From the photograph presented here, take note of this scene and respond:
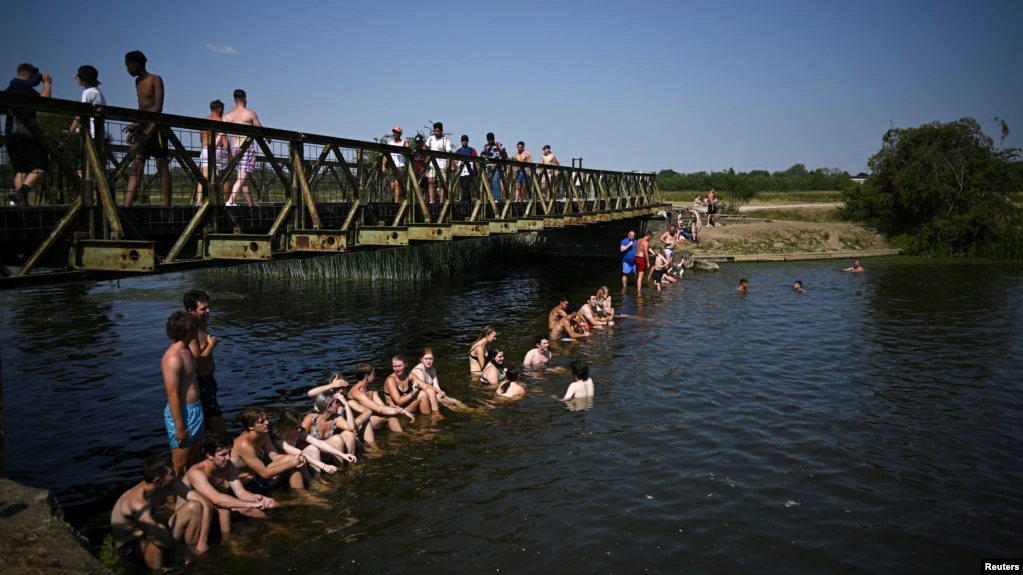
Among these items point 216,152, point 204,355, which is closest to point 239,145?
point 216,152

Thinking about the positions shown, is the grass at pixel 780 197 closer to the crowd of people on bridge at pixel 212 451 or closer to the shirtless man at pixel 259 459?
the crowd of people on bridge at pixel 212 451

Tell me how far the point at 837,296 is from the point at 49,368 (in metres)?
25.0

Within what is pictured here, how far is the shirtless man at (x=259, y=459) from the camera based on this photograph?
866cm

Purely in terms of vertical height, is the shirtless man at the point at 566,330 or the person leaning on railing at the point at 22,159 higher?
the person leaning on railing at the point at 22,159

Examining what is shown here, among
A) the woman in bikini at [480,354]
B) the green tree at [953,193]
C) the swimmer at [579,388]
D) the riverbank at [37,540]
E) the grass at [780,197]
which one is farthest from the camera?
the grass at [780,197]

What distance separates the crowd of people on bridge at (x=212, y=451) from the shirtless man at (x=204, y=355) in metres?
0.01

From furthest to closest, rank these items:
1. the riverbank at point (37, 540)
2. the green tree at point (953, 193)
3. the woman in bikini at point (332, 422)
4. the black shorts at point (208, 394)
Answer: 1. the green tree at point (953, 193)
2. the woman in bikini at point (332, 422)
3. the black shorts at point (208, 394)
4. the riverbank at point (37, 540)

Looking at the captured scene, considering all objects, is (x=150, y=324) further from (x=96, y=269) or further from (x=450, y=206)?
(x=96, y=269)

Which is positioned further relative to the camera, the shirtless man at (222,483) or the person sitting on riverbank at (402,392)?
the person sitting on riverbank at (402,392)

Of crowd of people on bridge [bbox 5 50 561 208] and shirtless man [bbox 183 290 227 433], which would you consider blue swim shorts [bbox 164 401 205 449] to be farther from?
crowd of people on bridge [bbox 5 50 561 208]

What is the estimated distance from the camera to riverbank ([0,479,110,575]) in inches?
221

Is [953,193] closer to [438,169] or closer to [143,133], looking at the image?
[438,169]

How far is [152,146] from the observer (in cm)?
966

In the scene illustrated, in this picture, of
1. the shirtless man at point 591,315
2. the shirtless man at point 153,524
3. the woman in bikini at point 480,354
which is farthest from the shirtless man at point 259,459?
the shirtless man at point 591,315
